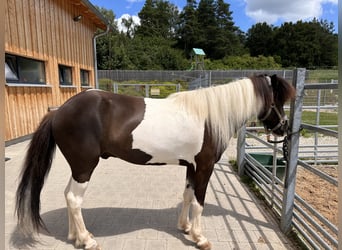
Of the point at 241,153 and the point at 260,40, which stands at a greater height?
the point at 260,40

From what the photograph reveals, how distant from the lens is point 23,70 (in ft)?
17.3

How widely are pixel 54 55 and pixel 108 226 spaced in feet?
18.9

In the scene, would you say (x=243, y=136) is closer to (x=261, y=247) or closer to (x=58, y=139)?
(x=261, y=247)

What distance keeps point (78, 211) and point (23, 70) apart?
15.2 ft

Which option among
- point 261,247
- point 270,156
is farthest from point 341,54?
point 270,156

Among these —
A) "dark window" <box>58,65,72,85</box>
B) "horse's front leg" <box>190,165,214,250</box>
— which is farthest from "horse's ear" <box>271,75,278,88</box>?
"dark window" <box>58,65,72,85</box>

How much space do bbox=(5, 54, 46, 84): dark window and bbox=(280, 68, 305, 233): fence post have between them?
200 inches

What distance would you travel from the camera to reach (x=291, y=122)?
213cm

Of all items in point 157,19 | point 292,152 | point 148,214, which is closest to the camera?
point 292,152

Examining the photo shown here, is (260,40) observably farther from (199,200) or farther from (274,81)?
(199,200)

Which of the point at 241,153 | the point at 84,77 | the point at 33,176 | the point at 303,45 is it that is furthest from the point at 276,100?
the point at 303,45

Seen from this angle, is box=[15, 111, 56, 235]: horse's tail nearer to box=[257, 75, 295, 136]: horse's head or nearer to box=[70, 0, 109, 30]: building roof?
box=[257, 75, 295, 136]: horse's head

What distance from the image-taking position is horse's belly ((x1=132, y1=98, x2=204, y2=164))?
72.5 inches

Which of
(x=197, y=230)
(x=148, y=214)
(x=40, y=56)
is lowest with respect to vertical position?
(x=148, y=214)
